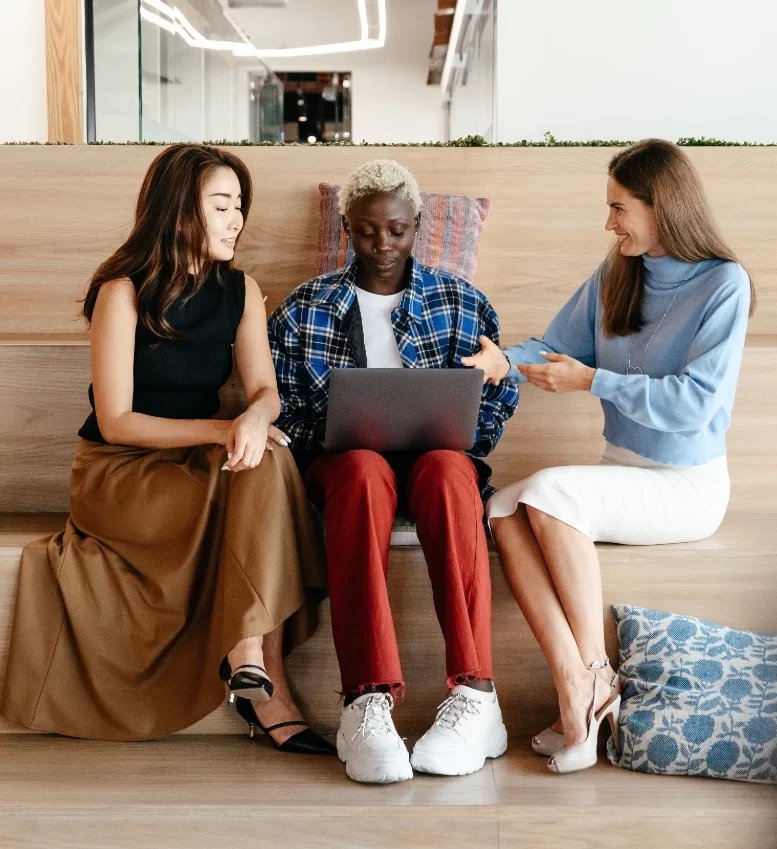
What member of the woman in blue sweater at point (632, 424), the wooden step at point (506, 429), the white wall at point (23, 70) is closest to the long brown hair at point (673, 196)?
the woman in blue sweater at point (632, 424)

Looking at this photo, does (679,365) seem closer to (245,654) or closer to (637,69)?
(245,654)

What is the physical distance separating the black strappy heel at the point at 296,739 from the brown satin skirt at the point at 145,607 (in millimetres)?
80

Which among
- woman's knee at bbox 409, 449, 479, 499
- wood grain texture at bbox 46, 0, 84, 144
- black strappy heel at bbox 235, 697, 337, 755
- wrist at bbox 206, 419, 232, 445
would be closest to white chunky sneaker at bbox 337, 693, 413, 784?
black strappy heel at bbox 235, 697, 337, 755

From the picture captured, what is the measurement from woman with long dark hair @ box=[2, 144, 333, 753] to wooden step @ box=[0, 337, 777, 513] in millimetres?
349

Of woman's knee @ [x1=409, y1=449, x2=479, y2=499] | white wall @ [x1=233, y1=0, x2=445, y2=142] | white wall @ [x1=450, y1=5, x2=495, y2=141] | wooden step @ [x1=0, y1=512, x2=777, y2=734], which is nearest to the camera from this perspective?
woman's knee @ [x1=409, y1=449, x2=479, y2=499]

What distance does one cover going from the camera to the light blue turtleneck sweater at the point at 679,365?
183cm

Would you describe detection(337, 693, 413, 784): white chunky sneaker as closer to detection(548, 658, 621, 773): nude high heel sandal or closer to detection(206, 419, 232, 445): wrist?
detection(548, 658, 621, 773): nude high heel sandal

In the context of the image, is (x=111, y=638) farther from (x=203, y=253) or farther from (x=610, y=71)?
(x=610, y=71)

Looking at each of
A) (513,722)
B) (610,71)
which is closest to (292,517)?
(513,722)

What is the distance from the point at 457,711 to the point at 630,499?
0.51 meters

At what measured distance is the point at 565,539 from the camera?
1.78 metres

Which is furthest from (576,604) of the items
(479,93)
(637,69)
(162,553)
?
(479,93)

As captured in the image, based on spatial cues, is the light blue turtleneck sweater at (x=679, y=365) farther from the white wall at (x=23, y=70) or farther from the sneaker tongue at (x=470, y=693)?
the white wall at (x=23, y=70)

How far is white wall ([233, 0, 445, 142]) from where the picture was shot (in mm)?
7418
